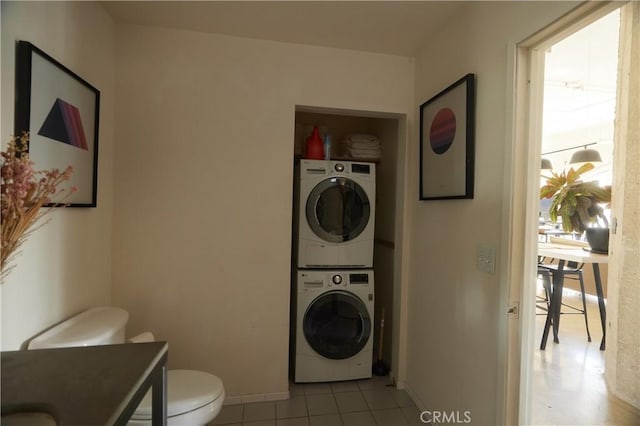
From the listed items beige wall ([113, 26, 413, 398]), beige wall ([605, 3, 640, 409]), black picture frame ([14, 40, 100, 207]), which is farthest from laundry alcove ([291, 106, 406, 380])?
black picture frame ([14, 40, 100, 207])

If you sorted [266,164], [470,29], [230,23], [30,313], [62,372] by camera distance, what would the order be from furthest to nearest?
1. [266,164]
2. [230,23]
3. [470,29]
4. [30,313]
5. [62,372]

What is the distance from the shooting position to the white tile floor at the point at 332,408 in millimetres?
1883

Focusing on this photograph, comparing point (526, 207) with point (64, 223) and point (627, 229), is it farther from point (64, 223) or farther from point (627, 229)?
point (64, 223)

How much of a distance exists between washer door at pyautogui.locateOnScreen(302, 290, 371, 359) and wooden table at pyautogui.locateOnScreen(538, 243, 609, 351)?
1332 millimetres

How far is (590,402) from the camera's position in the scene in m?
1.95

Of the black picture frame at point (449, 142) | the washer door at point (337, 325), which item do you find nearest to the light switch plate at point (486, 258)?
the black picture frame at point (449, 142)

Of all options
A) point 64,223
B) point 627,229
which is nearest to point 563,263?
point 627,229

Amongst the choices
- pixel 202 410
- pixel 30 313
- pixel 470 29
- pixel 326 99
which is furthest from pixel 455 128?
pixel 30 313

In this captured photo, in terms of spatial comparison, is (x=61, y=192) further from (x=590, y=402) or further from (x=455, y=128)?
(x=590, y=402)

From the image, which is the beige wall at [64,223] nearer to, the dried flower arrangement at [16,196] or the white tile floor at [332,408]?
the dried flower arrangement at [16,196]

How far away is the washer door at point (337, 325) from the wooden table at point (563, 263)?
1.33m

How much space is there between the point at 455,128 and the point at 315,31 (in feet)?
3.60

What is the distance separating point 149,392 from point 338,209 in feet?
5.28

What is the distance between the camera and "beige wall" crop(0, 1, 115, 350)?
1124 mm
